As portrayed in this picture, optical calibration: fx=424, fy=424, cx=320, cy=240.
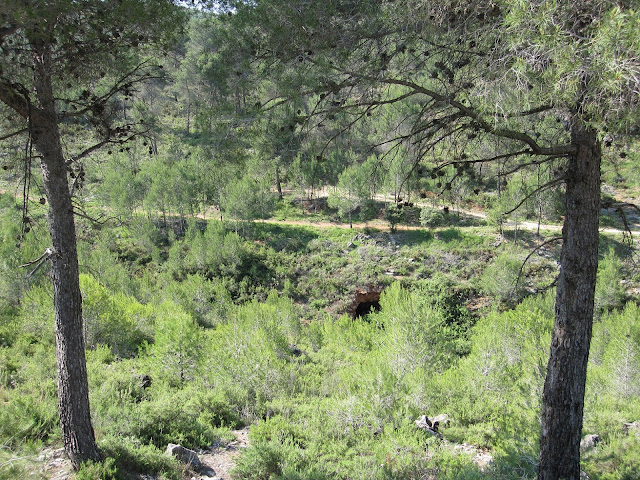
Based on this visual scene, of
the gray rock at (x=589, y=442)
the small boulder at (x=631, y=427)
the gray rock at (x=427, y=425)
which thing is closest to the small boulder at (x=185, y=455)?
the gray rock at (x=427, y=425)

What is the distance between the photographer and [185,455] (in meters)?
5.66

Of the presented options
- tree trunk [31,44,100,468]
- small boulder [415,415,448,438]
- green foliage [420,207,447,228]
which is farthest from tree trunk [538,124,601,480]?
green foliage [420,207,447,228]

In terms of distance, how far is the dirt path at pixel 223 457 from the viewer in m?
5.62

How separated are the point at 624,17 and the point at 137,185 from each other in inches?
1328

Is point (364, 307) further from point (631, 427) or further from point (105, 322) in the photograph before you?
point (631, 427)

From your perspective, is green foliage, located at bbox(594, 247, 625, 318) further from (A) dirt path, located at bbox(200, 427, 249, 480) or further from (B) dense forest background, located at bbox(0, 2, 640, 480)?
(A) dirt path, located at bbox(200, 427, 249, 480)

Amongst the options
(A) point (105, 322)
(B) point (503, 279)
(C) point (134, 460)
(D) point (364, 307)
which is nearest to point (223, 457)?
(C) point (134, 460)

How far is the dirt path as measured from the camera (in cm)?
562

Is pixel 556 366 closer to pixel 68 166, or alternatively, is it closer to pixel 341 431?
pixel 341 431

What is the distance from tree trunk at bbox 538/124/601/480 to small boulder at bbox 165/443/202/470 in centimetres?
419

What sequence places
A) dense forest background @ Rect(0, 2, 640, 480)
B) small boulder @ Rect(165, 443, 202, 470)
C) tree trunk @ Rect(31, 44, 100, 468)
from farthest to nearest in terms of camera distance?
small boulder @ Rect(165, 443, 202, 470) < dense forest background @ Rect(0, 2, 640, 480) < tree trunk @ Rect(31, 44, 100, 468)

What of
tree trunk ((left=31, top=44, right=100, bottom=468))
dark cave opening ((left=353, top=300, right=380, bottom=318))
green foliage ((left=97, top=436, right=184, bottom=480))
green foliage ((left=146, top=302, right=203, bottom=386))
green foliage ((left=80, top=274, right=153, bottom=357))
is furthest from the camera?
dark cave opening ((left=353, top=300, right=380, bottom=318))

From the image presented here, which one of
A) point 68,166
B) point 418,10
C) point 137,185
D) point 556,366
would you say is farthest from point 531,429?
point 137,185

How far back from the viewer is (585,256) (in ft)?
12.7
